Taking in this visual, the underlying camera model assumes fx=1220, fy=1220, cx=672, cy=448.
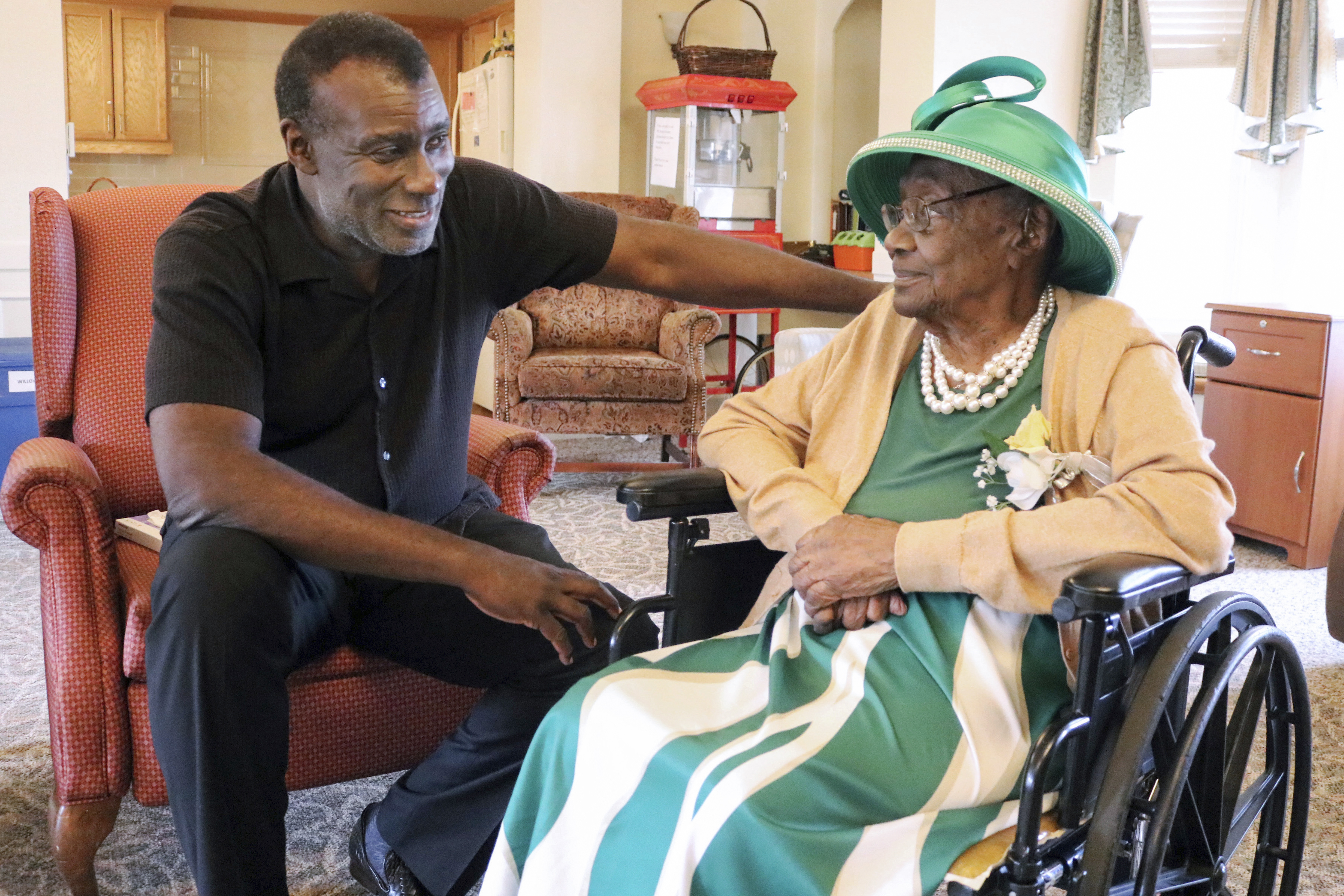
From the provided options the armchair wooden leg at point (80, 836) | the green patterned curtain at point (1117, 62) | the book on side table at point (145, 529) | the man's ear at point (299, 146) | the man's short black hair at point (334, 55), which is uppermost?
the green patterned curtain at point (1117, 62)

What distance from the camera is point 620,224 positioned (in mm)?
1904

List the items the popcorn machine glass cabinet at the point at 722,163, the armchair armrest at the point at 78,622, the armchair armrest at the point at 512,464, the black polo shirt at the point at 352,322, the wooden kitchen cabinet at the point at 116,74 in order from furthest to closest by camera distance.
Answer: the wooden kitchen cabinet at the point at 116,74 < the popcorn machine glass cabinet at the point at 722,163 < the armchair armrest at the point at 512,464 < the armchair armrest at the point at 78,622 < the black polo shirt at the point at 352,322

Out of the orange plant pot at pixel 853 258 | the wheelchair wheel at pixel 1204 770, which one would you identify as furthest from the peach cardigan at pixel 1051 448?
the orange plant pot at pixel 853 258

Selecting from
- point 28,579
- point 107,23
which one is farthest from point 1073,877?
point 107,23

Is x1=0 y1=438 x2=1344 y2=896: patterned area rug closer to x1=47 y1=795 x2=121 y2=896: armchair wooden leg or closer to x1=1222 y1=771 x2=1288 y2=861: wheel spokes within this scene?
x1=47 y1=795 x2=121 y2=896: armchair wooden leg

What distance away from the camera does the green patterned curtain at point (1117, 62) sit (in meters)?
4.56

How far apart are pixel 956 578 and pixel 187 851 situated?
3.17ft

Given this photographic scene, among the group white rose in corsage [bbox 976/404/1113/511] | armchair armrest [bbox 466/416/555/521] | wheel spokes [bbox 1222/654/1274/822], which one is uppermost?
white rose in corsage [bbox 976/404/1113/511]

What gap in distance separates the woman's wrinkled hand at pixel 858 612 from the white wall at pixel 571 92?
4.67 m

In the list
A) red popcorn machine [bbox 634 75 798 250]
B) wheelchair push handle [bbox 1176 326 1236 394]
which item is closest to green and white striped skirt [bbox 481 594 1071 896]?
wheelchair push handle [bbox 1176 326 1236 394]

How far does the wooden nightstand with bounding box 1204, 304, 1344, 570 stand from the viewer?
358 centimetres

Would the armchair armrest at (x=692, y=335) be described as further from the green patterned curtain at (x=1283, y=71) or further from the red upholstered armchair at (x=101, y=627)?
the red upholstered armchair at (x=101, y=627)

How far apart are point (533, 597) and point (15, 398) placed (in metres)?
2.93

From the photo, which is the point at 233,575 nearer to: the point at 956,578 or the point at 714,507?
the point at 714,507
